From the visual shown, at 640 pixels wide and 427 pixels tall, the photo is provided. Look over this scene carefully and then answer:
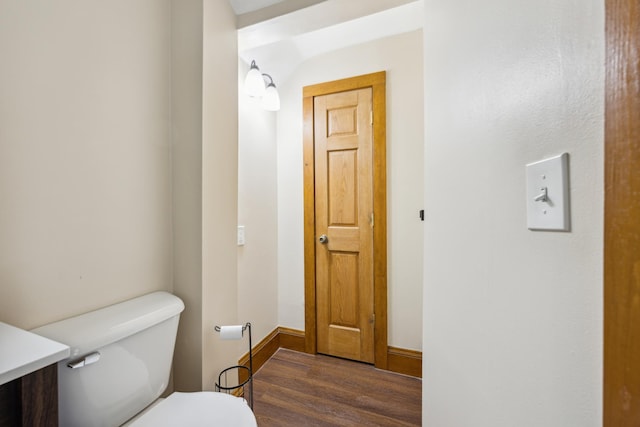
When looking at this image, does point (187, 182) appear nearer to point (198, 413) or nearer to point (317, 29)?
point (198, 413)

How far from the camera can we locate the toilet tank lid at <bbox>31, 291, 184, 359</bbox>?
813 millimetres

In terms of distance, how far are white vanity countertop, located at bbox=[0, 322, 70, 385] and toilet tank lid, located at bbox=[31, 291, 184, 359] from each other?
13 centimetres

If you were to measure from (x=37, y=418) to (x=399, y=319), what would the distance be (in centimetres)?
179

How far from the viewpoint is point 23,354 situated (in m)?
0.59

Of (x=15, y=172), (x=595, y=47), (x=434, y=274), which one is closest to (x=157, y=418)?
(x=15, y=172)

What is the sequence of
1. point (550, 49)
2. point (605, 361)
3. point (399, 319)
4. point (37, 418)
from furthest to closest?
point (399, 319), point (37, 418), point (550, 49), point (605, 361)

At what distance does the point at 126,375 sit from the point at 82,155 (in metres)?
0.79

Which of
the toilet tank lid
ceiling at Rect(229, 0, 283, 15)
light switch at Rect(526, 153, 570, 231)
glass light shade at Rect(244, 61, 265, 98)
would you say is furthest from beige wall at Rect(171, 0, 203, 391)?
light switch at Rect(526, 153, 570, 231)

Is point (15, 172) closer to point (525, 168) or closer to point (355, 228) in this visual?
point (525, 168)

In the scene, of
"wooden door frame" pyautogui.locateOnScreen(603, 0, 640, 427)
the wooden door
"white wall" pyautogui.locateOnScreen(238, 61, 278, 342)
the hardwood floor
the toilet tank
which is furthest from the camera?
the wooden door

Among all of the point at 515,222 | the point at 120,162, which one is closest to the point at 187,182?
the point at 120,162

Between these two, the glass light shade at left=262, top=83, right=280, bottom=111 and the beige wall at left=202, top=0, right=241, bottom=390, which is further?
the glass light shade at left=262, top=83, right=280, bottom=111

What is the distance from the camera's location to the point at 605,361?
28cm

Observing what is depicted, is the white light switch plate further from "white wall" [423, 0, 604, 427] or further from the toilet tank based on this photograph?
"white wall" [423, 0, 604, 427]
